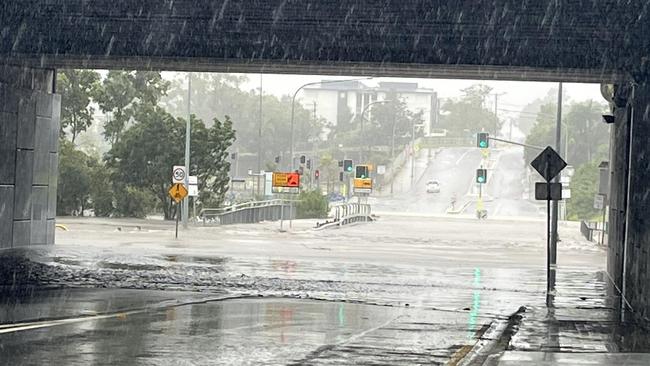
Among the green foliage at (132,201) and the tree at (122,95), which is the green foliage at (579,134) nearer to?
the tree at (122,95)

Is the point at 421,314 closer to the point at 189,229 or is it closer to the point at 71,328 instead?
the point at 71,328

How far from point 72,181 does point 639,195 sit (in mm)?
47408

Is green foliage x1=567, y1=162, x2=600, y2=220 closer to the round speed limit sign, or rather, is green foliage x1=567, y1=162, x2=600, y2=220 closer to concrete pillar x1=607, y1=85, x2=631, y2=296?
the round speed limit sign

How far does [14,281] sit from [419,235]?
123 feet

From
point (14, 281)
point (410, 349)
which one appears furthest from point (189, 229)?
point (410, 349)

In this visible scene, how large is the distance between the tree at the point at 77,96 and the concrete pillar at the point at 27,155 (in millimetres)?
35459

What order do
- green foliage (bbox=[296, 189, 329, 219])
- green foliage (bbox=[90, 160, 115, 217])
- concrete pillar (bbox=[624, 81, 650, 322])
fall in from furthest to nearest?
green foliage (bbox=[296, 189, 329, 219]) → green foliage (bbox=[90, 160, 115, 217]) → concrete pillar (bbox=[624, 81, 650, 322])

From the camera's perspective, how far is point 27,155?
32.0 m

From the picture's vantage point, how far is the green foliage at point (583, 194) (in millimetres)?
101125

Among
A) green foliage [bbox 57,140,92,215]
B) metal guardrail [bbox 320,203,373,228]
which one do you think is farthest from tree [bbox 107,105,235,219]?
metal guardrail [bbox 320,203,373,228]

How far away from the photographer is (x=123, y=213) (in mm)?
64812

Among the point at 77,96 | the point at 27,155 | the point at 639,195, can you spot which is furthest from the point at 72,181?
the point at 639,195

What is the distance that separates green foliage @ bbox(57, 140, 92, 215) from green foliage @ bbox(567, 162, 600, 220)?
51235 mm

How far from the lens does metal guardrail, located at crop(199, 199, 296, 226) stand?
63847mm
